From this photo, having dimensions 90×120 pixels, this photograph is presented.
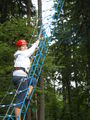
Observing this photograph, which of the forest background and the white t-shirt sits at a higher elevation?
the forest background

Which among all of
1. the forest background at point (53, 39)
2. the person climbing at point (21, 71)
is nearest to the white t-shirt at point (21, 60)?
the person climbing at point (21, 71)

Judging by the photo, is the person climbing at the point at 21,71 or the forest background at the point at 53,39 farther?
the forest background at the point at 53,39

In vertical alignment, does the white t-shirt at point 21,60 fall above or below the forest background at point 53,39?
below

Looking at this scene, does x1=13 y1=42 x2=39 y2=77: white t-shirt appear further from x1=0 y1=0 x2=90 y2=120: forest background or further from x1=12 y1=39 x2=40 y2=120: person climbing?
x1=0 y1=0 x2=90 y2=120: forest background

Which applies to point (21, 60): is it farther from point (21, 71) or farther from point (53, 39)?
point (53, 39)

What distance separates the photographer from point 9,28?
866 cm

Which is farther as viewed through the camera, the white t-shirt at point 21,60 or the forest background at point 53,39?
the forest background at point 53,39

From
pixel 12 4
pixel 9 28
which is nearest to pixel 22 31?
pixel 9 28

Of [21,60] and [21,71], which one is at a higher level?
[21,60]

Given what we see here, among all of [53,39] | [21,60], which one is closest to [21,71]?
[21,60]

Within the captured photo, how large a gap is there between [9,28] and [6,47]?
0.80 metres

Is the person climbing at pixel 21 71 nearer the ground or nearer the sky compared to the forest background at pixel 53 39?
nearer the ground

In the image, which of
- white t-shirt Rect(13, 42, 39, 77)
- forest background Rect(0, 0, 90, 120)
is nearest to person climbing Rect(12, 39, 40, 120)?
white t-shirt Rect(13, 42, 39, 77)

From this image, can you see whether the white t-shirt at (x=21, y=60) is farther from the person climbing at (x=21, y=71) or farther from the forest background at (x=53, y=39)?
the forest background at (x=53, y=39)
